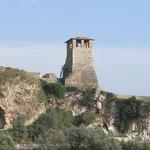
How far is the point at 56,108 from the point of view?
78000 millimetres

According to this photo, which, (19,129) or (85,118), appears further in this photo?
(85,118)

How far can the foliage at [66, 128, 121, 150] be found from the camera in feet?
230

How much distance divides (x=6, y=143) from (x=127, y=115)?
1338cm

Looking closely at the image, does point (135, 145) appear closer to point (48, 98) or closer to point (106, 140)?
point (106, 140)

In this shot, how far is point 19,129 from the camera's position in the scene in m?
74.3

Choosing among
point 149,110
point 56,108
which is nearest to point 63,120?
point 56,108

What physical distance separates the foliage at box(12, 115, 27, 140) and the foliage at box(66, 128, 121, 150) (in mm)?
4254

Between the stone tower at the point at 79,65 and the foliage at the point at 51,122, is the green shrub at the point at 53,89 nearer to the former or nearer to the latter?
the foliage at the point at 51,122

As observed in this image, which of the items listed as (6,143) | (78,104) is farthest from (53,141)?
(78,104)

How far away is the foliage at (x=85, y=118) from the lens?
7775 cm

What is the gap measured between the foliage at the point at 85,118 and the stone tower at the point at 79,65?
108 inches

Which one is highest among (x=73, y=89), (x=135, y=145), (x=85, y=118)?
(x=73, y=89)

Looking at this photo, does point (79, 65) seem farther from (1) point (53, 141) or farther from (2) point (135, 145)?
(1) point (53, 141)

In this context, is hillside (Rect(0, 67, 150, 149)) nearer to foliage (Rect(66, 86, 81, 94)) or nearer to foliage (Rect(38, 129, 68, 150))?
foliage (Rect(66, 86, 81, 94))
